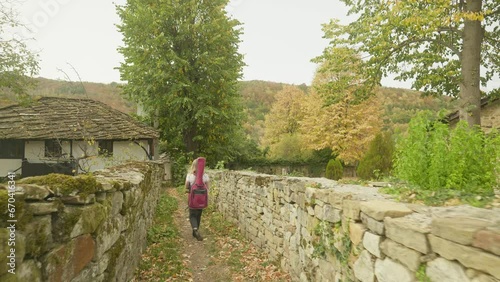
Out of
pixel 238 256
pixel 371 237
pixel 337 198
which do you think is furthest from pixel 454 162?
pixel 238 256

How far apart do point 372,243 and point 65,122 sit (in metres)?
17.1

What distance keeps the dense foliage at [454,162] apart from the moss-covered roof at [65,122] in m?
13.7

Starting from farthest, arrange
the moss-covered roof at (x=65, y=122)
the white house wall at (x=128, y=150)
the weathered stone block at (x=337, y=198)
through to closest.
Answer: the white house wall at (x=128, y=150) → the moss-covered roof at (x=65, y=122) → the weathered stone block at (x=337, y=198)

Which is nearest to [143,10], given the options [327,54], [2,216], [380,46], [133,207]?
[327,54]

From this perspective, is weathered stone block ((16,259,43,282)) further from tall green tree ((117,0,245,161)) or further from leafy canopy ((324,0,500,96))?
tall green tree ((117,0,245,161))

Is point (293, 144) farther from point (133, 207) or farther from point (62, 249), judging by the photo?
point (62, 249)

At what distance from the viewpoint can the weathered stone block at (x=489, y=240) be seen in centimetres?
155

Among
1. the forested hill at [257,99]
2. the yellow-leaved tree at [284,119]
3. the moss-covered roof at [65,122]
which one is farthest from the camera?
the forested hill at [257,99]

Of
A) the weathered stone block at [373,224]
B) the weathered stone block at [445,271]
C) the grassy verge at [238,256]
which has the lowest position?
the grassy verge at [238,256]

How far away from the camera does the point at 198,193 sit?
25.2ft

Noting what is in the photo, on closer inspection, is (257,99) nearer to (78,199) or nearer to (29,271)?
(78,199)

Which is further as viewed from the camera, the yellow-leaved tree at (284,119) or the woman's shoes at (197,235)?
the yellow-leaved tree at (284,119)

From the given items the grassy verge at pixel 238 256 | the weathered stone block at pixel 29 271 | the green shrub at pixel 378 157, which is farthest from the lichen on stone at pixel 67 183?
the green shrub at pixel 378 157

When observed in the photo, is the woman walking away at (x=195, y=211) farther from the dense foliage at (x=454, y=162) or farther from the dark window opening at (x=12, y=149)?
the dark window opening at (x=12, y=149)
